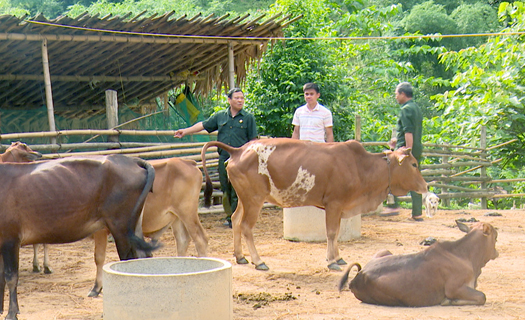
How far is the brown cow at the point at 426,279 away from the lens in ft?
16.9

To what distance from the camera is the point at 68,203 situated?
5.18 m

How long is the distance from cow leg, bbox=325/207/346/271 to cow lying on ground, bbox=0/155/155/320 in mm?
2388

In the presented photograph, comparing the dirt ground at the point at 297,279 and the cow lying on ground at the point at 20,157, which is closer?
the dirt ground at the point at 297,279

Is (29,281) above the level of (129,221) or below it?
below

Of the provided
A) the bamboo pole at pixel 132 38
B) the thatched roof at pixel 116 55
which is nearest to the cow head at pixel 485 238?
the thatched roof at pixel 116 55

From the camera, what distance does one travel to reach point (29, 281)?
652 centimetres

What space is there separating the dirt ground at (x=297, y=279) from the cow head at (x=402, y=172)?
864mm

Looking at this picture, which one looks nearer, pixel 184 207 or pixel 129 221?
pixel 129 221

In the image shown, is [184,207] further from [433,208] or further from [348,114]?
[348,114]

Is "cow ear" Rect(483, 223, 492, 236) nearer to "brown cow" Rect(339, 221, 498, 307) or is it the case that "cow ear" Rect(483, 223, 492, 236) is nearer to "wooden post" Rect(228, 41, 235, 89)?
"brown cow" Rect(339, 221, 498, 307)

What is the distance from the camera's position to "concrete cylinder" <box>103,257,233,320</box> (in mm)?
4004

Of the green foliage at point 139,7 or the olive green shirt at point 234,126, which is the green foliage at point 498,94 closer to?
the olive green shirt at point 234,126

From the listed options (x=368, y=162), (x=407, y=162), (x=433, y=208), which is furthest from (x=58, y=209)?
(x=433, y=208)

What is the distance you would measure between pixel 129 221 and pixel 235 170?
2.03 meters
